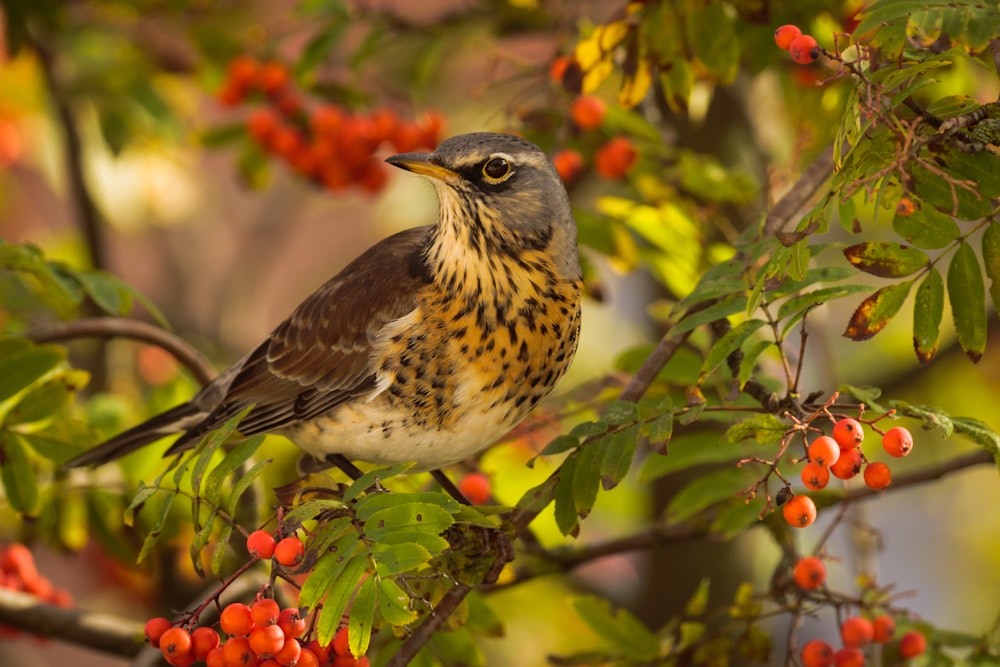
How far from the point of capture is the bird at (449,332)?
110 inches

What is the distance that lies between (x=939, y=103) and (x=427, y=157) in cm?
122

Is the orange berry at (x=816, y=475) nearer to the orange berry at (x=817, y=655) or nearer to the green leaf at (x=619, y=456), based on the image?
the green leaf at (x=619, y=456)

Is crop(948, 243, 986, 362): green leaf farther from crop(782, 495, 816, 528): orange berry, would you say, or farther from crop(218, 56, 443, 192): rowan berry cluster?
crop(218, 56, 443, 192): rowan berry cluster

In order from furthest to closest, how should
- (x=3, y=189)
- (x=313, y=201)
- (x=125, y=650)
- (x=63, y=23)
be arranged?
(x=313, y=201)
(x=3, y=189)
(x=63, y=23)
(x=125, y=650)

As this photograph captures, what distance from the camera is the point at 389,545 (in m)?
2.02

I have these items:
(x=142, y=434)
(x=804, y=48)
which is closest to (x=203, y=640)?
(x=142, y=434)

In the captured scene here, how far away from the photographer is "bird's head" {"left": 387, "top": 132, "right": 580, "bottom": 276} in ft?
9.39

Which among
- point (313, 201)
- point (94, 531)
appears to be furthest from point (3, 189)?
point (94, 531)

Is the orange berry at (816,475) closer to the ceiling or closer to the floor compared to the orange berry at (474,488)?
closer to the ceiling

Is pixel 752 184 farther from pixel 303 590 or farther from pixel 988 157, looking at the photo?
pixel 303 590

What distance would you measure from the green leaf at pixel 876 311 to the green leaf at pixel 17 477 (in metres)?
1.80

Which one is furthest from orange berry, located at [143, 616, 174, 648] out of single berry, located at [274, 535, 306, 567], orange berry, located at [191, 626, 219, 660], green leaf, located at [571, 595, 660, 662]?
green leaf, located at [571, 595, 660, 662]

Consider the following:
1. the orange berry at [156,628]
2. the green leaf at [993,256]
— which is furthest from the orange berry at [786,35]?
the orange berry at [156,628]

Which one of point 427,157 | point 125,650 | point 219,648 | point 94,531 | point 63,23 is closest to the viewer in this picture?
point 219,648
